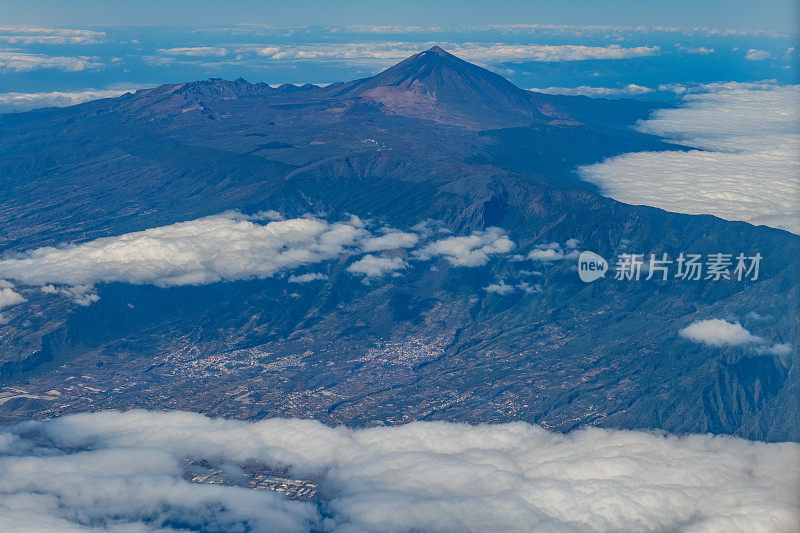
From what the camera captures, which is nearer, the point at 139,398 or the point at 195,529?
the point at 195,529

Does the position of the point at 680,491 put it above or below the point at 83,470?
above

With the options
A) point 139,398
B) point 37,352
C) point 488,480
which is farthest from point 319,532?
point 37,352

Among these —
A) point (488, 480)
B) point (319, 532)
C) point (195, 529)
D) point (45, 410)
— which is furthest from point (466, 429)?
point (45, 410)

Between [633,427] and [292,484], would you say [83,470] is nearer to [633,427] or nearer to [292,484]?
[292,484]

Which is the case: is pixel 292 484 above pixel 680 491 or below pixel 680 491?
below

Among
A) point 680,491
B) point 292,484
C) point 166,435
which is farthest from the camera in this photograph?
point 166,435

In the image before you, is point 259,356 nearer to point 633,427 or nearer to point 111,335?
point 111,335

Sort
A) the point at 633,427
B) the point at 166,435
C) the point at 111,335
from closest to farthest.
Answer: the point at 166,435 → the point at 633,427 → the point at 111,335

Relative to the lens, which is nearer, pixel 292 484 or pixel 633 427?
pixel 292 484

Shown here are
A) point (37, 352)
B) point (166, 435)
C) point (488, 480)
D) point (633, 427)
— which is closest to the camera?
point (488, 480)
